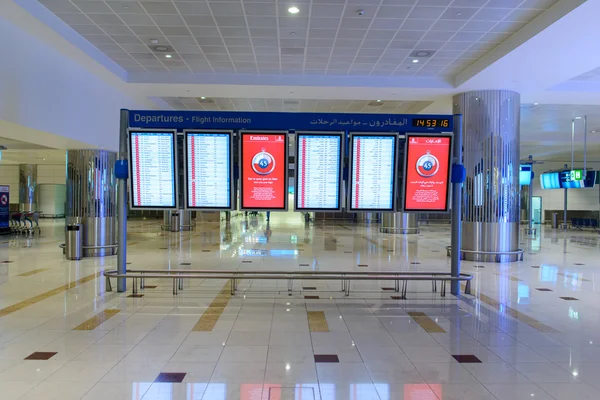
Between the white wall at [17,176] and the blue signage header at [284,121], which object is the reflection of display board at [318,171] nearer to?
the blue signage header at [284,121]

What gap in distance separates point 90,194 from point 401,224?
15.9 metres

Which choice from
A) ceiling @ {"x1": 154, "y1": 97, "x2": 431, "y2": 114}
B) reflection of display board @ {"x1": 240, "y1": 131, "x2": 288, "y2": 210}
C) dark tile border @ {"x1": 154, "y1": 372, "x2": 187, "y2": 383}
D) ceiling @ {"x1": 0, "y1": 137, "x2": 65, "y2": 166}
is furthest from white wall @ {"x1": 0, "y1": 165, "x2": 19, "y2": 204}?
dark tile border @ {"x1": 154, "y1": 372, "x2": 187, "y2": 383}

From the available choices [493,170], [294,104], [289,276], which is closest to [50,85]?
[289,276]

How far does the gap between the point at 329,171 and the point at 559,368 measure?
4135mm

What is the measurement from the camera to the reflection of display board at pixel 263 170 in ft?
23.3

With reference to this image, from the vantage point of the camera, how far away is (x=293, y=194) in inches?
299

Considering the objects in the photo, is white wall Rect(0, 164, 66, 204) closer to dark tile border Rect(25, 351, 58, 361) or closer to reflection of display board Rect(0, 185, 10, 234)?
reflection of display board Rect(0, 185, 10, 234)

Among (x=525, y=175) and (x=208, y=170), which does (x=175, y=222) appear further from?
(x=525, y=175)

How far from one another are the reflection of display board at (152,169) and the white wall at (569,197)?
114ft

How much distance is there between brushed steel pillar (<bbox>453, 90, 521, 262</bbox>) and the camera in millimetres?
11859

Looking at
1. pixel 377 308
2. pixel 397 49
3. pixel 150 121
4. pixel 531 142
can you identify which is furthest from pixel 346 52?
pixel 531 142

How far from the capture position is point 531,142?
2331 cm

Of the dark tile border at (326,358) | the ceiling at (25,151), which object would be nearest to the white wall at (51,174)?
the ceiling at (25,151)

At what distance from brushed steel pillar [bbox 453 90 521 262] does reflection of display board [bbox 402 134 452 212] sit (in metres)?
5.21
